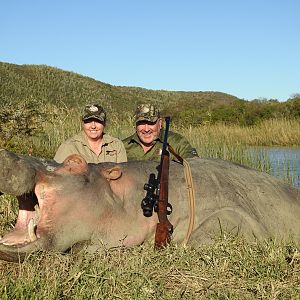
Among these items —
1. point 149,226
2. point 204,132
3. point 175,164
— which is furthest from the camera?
point 204,132

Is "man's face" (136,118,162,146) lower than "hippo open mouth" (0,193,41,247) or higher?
higher

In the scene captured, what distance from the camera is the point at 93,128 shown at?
260 inches

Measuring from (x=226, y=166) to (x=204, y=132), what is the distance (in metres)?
9.61

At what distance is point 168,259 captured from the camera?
397 cm

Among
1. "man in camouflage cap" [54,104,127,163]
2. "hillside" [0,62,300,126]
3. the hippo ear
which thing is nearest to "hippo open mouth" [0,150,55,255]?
the hippo ear

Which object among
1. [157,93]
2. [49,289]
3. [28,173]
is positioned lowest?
[49,289]

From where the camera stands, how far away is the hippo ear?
163 inches

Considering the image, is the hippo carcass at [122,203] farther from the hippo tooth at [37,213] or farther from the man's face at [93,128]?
the man's face at [93,128]

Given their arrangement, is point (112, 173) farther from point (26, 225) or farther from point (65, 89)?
point (65, 89)

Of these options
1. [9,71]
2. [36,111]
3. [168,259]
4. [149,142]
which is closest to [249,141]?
[36,111]

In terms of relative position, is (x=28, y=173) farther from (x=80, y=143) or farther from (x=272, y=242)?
(x=80, y=143)

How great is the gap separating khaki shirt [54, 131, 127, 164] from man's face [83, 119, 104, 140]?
106 millimetres

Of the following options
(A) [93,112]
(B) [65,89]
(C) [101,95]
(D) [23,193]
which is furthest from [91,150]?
(C) [101,95]

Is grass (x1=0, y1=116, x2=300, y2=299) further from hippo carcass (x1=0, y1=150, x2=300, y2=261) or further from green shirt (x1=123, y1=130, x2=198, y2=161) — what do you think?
green shirt (x1=123, y1=130, x2=198, y2=161)
